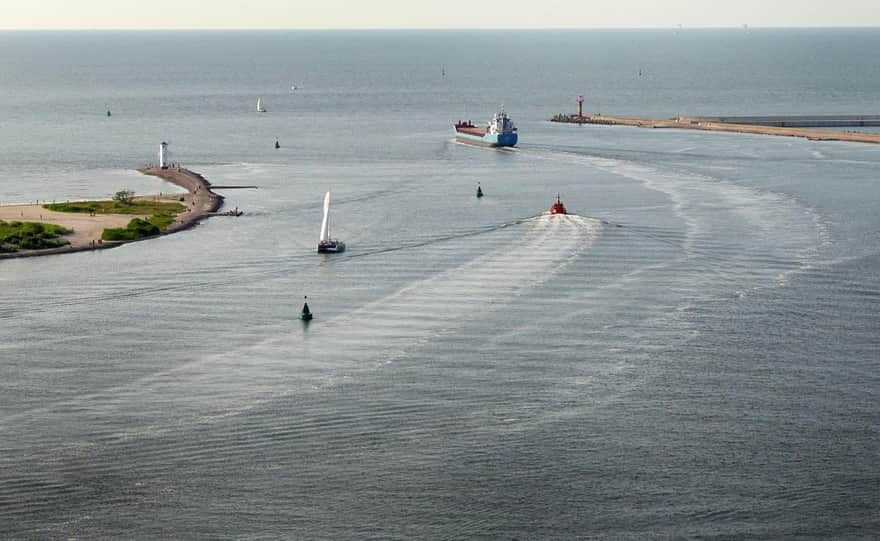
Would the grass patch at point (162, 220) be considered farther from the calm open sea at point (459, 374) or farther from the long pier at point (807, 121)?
the long pier at point (807, 121)

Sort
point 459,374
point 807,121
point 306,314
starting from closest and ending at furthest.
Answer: point 459,374 → point 306,314 → point 807,121

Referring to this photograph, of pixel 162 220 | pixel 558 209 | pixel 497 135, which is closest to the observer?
pixel 162 220

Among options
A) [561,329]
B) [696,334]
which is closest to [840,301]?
[696,334]

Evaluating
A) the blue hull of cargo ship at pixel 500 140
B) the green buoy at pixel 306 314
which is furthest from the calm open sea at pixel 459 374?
the blue hull of cargo ship at pixel 500 140

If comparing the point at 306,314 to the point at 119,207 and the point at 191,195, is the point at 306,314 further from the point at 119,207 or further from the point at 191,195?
the point at 191,195

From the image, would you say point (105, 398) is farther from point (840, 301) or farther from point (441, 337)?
point (840, 301)

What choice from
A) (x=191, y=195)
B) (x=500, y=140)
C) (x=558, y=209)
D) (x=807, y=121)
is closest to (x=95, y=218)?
(x=191, y=195)

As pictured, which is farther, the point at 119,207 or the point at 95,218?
the point at 119,207
